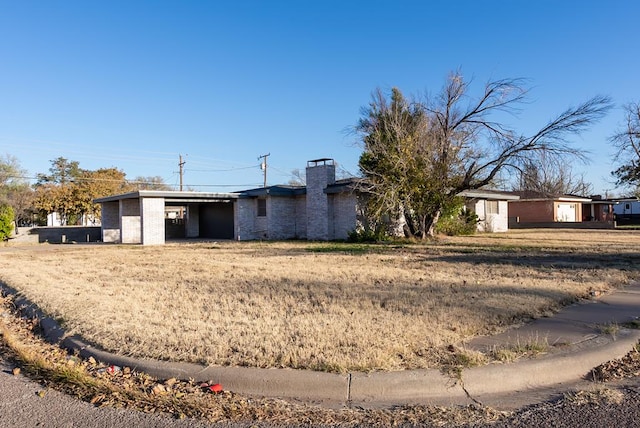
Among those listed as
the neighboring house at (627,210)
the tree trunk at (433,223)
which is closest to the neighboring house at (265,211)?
the tree trunk at (433,223)

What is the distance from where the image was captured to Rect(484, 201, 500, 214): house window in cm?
3633

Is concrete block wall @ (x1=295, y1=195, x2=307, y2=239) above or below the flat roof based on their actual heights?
below

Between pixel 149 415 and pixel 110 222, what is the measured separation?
1227 inches

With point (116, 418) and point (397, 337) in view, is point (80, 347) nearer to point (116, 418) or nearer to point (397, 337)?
point (116, 418)

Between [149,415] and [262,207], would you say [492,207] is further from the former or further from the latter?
[149,415]

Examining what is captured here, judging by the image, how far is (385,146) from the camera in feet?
75.0

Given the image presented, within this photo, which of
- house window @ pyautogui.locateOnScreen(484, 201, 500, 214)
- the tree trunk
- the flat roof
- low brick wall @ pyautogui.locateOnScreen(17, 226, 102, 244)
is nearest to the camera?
the tree trunk

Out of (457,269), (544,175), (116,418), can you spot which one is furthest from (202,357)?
(544,175)

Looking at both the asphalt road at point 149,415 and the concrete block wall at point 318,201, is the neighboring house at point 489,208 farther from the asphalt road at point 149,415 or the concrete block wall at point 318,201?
the asphalt road at point 149,415

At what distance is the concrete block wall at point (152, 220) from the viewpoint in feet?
87.5

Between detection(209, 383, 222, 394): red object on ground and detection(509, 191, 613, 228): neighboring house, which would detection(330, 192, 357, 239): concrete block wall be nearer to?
detection(209, 383, 222, 394): red object on ground

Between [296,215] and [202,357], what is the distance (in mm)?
25053

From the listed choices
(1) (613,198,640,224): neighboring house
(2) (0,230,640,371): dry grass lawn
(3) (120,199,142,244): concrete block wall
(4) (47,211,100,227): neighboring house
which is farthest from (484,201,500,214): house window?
(4) (47,211,100,227): neighboring house

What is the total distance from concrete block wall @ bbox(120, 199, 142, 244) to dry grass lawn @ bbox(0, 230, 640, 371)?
14.4 meters
